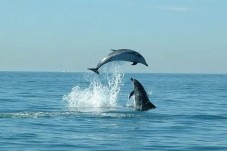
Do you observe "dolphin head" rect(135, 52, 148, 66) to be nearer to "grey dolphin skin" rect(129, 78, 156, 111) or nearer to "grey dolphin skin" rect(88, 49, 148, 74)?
"grey dolphin skin" rect(88, 49, 148, 74)

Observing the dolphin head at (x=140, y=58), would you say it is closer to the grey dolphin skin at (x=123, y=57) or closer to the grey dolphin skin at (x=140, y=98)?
the grey dolphin skin at (x=123, y=57)

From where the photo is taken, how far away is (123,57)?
29.1 metres

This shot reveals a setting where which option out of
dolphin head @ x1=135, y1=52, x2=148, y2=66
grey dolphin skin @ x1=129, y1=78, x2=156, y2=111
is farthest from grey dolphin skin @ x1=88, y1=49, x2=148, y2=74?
grey dolphin skin @ x1=129, y1=78, x2=156, y2=111

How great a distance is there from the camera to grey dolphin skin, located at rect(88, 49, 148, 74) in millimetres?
29016

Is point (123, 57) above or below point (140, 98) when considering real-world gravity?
above

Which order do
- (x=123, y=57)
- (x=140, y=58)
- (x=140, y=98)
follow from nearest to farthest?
(x=123, y=57) → (x=140, y=58) → (x=140, y=98)

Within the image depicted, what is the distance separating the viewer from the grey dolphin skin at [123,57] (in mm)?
29016

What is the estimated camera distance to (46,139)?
22141 millimetres

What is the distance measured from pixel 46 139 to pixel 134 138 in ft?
11.3

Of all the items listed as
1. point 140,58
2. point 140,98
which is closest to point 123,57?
point 140,58

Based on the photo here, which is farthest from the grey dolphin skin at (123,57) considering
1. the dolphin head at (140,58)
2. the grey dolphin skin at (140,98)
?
the grey dolphin skin at (140,98)

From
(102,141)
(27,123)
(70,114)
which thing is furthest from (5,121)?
(102,141)

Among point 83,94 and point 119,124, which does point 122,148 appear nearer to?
point 119,124

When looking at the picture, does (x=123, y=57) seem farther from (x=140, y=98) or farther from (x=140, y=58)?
(x=140, y=98)
